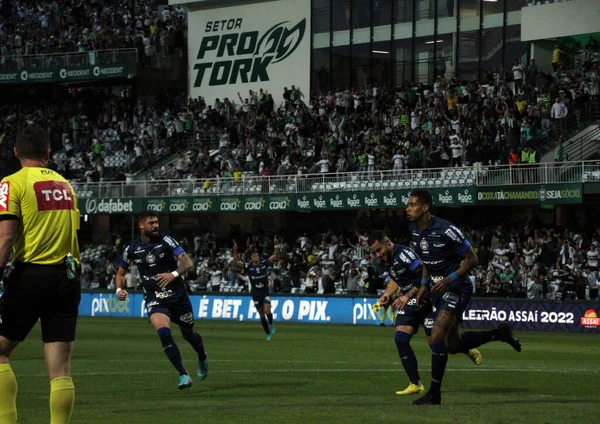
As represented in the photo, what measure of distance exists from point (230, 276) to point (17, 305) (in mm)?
37846

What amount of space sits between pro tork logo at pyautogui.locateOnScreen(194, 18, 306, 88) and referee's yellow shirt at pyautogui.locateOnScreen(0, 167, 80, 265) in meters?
48.9

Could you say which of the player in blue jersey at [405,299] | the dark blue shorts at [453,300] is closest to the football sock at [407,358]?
the player in blue jersey at [405,299]

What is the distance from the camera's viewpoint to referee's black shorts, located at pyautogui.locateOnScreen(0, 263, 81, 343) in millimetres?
8453

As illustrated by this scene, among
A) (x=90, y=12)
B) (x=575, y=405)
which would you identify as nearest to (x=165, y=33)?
(x=90, y=12)

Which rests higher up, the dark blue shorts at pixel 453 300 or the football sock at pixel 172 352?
the dark blue shorts at pixel 453 300

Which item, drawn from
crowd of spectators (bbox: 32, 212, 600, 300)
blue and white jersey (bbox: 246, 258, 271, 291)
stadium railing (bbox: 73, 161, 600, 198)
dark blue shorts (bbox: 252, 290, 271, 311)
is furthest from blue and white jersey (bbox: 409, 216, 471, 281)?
stadium railing (bbox: 73, 161, 600, 198)

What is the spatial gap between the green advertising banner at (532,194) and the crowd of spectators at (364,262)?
1.21m

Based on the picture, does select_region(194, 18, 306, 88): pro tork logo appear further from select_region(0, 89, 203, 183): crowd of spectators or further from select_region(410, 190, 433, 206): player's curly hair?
select_region(410, 190, 433, 206): player's curly hair

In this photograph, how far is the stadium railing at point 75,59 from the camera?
5994 cm

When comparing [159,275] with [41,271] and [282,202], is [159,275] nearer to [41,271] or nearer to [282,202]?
[41,271]

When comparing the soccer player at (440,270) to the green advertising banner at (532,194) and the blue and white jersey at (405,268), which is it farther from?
the green advertising banner at (532,194)

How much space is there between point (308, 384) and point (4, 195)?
789cm

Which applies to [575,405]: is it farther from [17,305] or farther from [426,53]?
[426,53]

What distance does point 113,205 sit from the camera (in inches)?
2025
